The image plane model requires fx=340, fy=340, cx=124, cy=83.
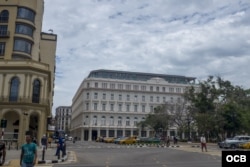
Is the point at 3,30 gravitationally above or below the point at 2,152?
above

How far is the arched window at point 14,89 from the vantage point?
133ft

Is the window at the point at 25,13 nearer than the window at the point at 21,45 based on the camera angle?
No

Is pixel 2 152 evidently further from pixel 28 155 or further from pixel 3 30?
pixel 3 30

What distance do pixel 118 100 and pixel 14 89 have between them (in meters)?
71.4

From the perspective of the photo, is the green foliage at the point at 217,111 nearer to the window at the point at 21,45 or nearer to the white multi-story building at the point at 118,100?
the window at the point at 21,45

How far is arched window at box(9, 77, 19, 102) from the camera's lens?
4064cm

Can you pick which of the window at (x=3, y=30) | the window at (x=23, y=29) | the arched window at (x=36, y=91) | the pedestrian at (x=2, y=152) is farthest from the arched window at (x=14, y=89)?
the pedestrian at (x=2, y=152)

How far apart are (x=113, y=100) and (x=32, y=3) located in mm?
61637

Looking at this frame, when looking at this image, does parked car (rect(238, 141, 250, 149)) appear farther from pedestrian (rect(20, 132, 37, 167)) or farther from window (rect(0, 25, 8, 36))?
window (rect(0, 25, 8, 36))

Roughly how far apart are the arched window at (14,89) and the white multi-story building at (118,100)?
6695cm

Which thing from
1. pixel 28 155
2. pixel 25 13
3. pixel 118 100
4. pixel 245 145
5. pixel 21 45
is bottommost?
pixel 245 145

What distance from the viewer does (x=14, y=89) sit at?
40.8 meters

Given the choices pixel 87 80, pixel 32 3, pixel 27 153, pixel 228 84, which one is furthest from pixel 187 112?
pixel 27 153

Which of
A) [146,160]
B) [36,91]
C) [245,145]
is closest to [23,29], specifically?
[36,91]
